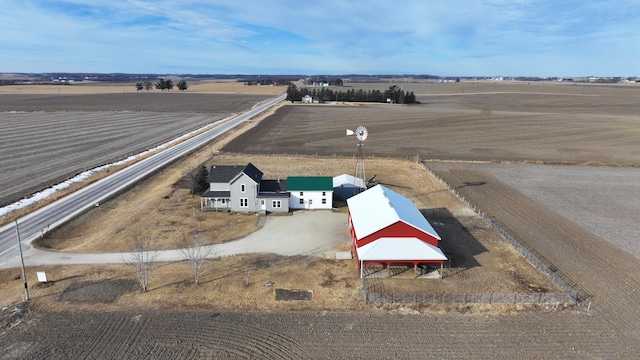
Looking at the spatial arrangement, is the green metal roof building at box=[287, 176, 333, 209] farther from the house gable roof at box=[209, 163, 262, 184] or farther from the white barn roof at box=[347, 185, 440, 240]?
the white barn roof at box=[347, 185, 440, 240]

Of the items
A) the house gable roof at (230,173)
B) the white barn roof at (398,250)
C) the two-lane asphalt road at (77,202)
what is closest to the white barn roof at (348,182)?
the house gable roof at (230,173)

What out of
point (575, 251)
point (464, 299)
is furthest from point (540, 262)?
point (464, 299)

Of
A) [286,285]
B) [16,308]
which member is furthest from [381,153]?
[16,308]

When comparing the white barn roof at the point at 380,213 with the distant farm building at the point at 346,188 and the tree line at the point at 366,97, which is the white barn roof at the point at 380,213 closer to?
the distant farm building at the point at 346,188

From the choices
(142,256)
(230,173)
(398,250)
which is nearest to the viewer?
(398,250)

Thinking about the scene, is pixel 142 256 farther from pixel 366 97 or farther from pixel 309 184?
pixel 366 97

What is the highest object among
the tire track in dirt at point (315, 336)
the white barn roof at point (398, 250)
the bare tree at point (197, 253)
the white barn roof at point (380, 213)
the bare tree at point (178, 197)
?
the white barn roof at point (380, 213)
